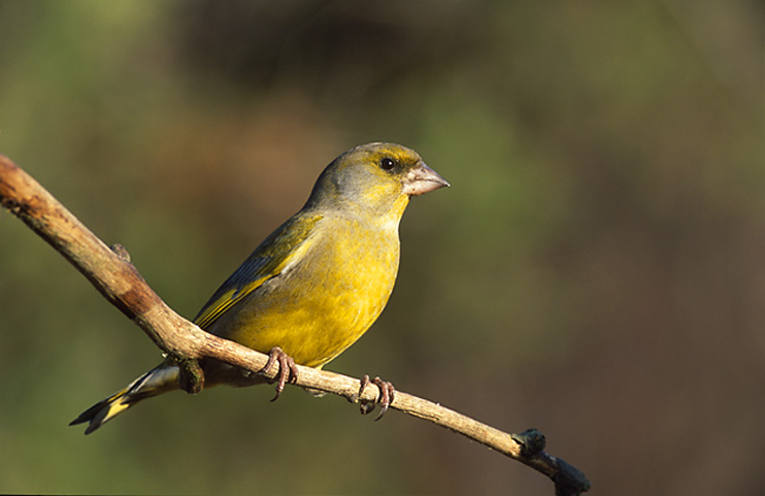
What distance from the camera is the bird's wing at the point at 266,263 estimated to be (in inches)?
151

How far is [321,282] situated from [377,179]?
0.73 metres

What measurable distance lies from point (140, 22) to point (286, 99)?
5.77 feet

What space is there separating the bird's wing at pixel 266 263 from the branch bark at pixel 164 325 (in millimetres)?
714

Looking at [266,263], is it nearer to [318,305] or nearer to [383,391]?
[318,305]

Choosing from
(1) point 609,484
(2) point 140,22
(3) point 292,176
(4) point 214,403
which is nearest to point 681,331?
(1) point 609,484

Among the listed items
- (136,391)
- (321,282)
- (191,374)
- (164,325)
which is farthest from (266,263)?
(164,325)

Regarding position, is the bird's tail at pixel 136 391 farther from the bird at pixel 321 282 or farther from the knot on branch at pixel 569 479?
the knot on branch at pixel 569 479

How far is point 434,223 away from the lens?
8008 millimetres

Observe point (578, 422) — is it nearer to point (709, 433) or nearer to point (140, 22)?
point (709, 433)

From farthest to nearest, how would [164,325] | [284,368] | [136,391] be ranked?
1. [136,391]
2. [284,368]
3. [164,325]

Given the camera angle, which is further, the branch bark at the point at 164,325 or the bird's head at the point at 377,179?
the bird's head at the point at 377,179

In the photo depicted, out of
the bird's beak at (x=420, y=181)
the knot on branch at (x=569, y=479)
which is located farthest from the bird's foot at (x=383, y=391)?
the bird's beak at (x=420, y=181)

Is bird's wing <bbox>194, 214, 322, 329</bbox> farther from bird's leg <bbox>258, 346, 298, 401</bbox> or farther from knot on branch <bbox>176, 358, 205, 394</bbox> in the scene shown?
knot on branch <bbox>176, 358, 205, 394</bbox>

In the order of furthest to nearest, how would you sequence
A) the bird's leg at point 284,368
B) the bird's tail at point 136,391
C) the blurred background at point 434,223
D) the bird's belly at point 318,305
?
the blurred background at point 434,223 < the bird's tail at point 136,391 < the bird's belly at point 318,305 < the bird's leg at point 284,368
